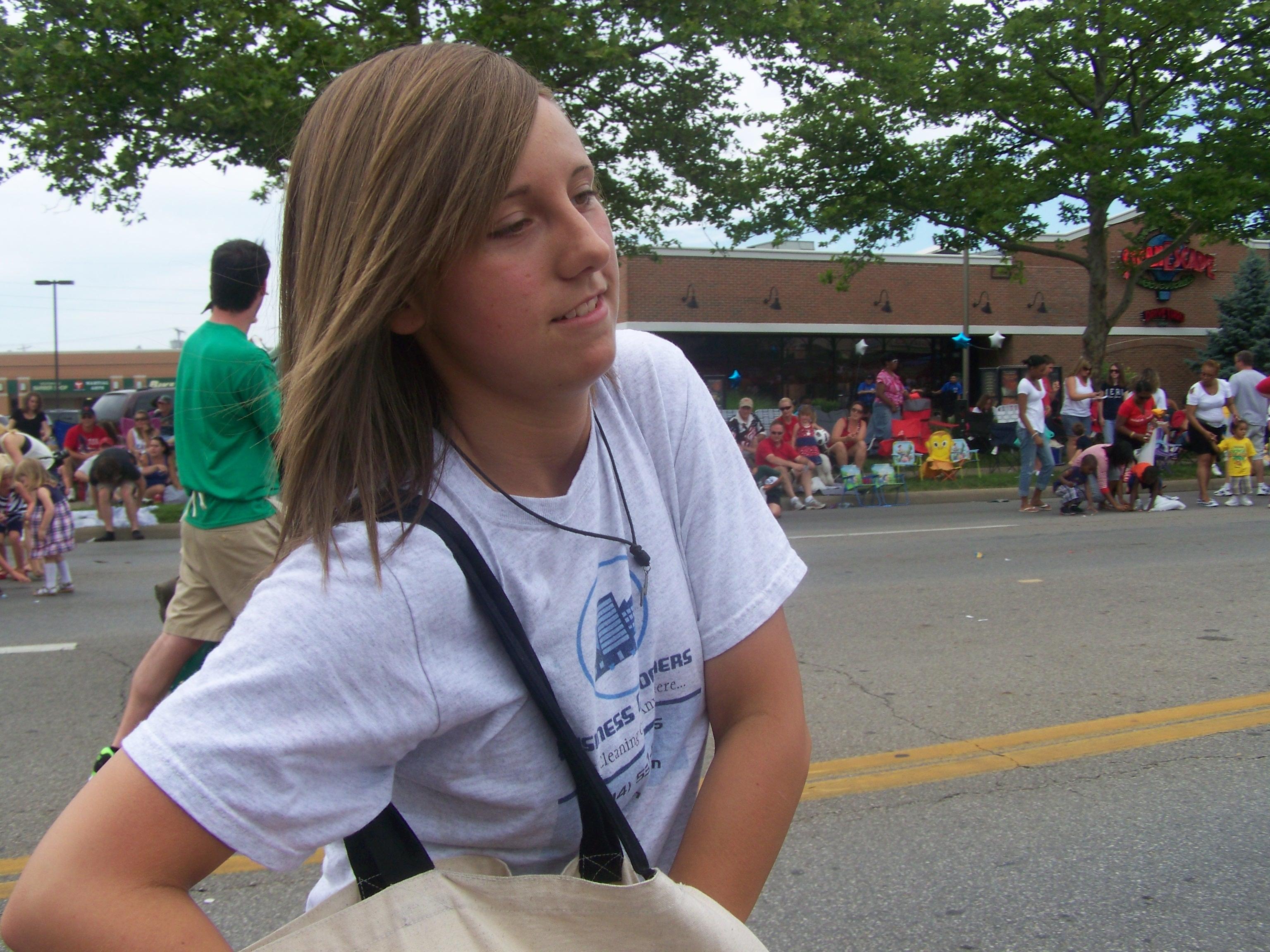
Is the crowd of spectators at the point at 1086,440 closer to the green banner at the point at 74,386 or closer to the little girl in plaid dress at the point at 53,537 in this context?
the little girl in plaid dress at the point at 53,537

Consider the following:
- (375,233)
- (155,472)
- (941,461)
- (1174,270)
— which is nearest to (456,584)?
(375,233)

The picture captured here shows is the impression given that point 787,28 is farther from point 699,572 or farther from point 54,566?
point 699,572

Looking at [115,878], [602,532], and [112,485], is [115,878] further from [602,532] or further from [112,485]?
[112,485]

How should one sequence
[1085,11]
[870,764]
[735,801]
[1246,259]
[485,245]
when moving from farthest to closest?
[1246,259], [1085,11], [870,764], [735,801], [485,245]

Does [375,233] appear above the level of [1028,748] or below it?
above

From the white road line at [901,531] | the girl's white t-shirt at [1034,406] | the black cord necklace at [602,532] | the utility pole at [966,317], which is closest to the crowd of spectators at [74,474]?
the black cord necklace at [602,532]

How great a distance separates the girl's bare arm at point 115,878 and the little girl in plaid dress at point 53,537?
9209 millimetres

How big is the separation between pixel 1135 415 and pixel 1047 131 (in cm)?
771

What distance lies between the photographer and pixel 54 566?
29.9 ft

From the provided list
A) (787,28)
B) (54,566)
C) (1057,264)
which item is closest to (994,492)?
(787,28)

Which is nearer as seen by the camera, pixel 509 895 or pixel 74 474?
pixel 509 895

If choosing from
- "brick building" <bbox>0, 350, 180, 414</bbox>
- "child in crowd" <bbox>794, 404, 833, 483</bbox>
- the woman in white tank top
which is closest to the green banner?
"brick building" <bbox>0, 350, 180, 414</bbox>

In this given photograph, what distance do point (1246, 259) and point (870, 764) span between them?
33.1 meters

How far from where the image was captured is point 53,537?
899cm
